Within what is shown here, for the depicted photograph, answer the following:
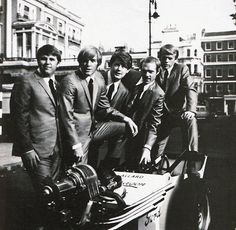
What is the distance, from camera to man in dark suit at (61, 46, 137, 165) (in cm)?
171

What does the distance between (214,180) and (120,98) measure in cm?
80

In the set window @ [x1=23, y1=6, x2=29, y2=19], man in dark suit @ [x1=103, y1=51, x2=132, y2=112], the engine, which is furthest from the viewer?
man in dark suit @ [x1=103, y1=51, x2=132, y2=112]

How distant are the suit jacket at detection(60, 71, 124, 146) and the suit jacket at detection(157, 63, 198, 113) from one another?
384 millimetres

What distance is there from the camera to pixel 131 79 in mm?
1948

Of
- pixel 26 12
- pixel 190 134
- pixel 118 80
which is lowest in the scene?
pixel 190 134

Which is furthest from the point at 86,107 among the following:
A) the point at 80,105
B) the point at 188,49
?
the point at 188,49

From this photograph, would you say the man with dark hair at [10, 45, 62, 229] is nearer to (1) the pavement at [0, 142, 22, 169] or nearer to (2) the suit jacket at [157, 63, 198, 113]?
(1) the pavement at [0, 142, 22, 169]

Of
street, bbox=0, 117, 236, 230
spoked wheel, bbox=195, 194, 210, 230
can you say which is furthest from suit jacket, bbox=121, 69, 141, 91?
spoked wheel, bbox=195, 194, 210, 230

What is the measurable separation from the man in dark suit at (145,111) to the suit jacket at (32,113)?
0.53 m

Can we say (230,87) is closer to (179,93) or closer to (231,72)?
(231,72)

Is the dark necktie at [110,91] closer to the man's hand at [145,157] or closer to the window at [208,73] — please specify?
the man's hand at [145,157]

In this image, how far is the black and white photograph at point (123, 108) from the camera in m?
1.63

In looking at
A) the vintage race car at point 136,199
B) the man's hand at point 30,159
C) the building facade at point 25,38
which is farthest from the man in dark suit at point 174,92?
the man's hand at point 30,159

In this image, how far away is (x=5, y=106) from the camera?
5.72 feet
